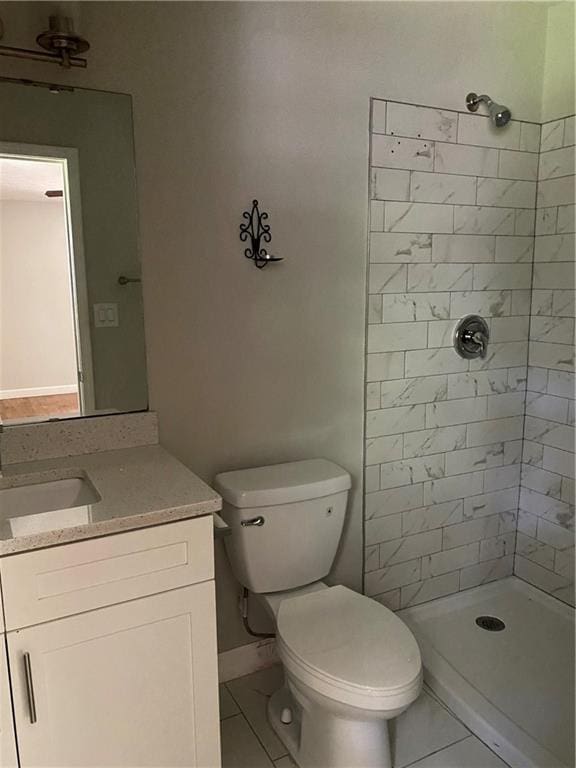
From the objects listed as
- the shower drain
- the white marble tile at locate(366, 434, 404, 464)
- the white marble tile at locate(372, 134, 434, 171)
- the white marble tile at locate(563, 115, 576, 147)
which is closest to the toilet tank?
the white marble tile at locate(366, 434, 404, 464)

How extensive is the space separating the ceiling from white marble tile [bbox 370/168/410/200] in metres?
1.02

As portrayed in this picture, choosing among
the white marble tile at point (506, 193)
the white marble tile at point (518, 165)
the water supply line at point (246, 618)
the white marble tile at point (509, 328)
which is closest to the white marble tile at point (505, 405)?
the white marble tile at point (509, 328)

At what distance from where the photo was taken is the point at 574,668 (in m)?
2.10

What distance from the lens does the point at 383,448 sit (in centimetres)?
220

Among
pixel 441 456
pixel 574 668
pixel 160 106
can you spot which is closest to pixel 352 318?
pixel 441 456

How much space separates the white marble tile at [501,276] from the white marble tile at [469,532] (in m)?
0.99

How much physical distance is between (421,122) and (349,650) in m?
1.74

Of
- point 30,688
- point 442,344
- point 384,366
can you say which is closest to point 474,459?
point 442,344

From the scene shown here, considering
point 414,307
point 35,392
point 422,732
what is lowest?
point 422,732

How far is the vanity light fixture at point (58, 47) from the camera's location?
1414 millimetres

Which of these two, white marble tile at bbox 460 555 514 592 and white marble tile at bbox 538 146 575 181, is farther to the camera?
Answer: white marble tile at bbox 460 555 514 592

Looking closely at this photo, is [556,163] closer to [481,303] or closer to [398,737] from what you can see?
[481,303]

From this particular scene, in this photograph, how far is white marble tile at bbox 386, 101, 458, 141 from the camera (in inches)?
78.9

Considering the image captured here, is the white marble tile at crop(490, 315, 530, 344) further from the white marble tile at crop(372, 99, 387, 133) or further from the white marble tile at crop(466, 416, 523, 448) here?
the white marble tile at crop(372, 99, 387, 133)
